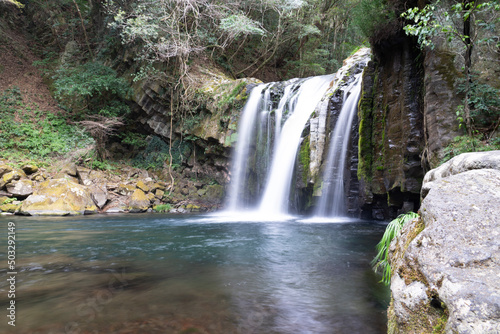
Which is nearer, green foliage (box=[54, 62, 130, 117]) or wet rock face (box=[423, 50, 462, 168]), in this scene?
wet rock face (box=[423, 50, 462, 168])

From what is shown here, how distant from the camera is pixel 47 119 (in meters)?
15.3

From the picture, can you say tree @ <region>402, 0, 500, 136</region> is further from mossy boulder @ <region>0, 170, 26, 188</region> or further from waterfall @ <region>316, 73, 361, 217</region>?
mossy boulder @ <region>0, 170, 26, 188</region>

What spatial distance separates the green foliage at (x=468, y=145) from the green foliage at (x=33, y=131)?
1496cm

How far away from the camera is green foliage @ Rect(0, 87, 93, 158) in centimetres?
1316

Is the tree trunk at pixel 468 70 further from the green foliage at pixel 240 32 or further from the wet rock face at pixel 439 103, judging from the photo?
the green foliage at pixel 240 32

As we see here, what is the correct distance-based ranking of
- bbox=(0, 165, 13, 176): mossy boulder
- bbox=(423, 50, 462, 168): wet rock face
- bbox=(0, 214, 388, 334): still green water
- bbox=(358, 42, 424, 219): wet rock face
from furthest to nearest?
bbox=(0, 165, 13, 176): mossy boulder, bbox=(358, 42, 424, 219): wet rock face, bbox=(423, 50, 462, 168): wet rock face, bbox=(0, 214, 388, 334): still green water

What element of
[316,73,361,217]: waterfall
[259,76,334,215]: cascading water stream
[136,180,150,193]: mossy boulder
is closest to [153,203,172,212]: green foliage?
[136,180,150,193]: mossy boulder

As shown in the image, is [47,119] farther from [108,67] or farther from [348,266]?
[348,266]

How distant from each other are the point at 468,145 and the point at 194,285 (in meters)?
5.14

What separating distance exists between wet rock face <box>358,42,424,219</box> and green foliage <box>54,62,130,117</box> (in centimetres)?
1245

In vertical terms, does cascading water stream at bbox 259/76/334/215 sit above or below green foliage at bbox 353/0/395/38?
below

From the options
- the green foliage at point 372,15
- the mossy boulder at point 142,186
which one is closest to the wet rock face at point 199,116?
the mossy boulder at point 142,186

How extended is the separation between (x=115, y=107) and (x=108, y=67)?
7.79 ft

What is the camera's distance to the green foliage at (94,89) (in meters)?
14.4
